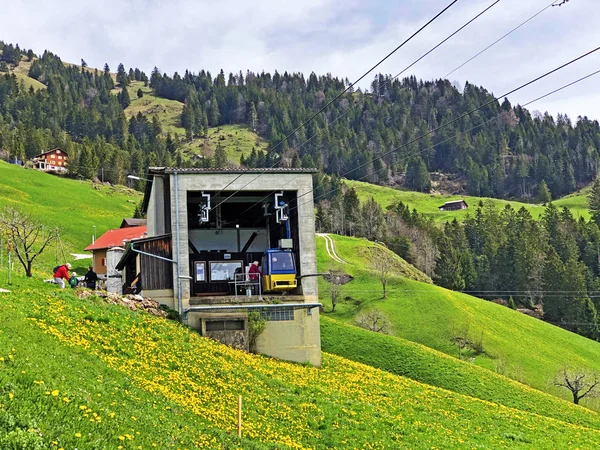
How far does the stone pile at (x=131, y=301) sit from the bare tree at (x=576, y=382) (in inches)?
1432

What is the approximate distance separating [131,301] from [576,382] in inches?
1541

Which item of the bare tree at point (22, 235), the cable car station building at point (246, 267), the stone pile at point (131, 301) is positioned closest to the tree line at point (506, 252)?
the bare tree at point (22, 235)

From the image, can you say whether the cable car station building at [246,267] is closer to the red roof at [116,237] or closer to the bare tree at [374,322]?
the bare tree at [374,322]

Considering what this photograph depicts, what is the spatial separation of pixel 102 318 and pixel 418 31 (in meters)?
17.8

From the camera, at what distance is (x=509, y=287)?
4887 inches

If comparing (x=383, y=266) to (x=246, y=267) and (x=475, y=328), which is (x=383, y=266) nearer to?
(x=475, y=328)

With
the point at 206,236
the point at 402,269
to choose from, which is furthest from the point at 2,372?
the point at 402,269

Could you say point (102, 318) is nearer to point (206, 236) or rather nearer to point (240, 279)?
point (240, 279)

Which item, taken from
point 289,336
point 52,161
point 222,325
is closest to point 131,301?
point 222,325

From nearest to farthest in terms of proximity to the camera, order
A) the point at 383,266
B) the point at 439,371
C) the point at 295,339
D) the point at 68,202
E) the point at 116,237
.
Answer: the point at 295,339
the point at 439,371
the point at 116,237
the point at 383,266
the point at 68,202

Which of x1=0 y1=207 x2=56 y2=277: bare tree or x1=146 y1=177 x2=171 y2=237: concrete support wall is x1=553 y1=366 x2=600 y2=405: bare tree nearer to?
x1=146 y1=177 x2=171 y2=237: concrete support wall

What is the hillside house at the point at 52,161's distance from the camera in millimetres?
163500

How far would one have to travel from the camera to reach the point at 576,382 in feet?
175

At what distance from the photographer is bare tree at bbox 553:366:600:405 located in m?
53.7
